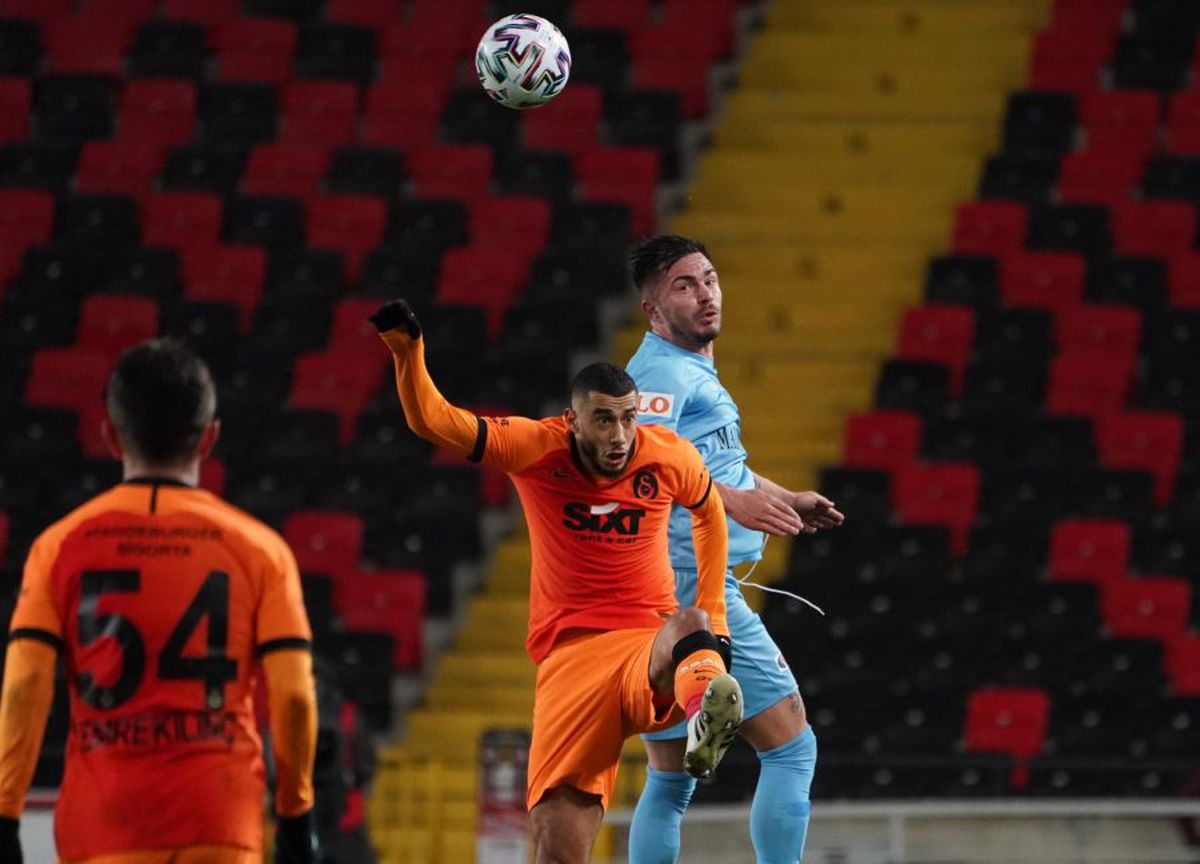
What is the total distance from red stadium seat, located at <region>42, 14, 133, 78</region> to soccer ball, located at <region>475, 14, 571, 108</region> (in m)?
8.62

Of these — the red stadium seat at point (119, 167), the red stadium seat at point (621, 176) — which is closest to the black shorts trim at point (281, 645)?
the red stadium seat at point (621, 176)

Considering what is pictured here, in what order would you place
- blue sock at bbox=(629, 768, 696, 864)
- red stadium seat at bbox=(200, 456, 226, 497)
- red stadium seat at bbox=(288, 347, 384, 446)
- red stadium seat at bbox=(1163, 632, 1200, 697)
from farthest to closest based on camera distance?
red stadium seat at bbox=(288, 347, 384, 446)
red stadium seat at bbox=(200, 456, 226, 497)
red stadium seat at bbox=(1163, 632, 1200, 697)
blue sock at bbox=(629, 768, 696, 864)

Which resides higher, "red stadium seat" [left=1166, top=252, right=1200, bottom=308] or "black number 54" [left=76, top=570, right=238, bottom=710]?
"red stadium seat" [left=1166, top=252, right=1200, bottom=308]

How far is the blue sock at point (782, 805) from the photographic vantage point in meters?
6.12

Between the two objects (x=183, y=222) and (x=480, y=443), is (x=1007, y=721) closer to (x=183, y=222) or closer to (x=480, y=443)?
(x=480, y=443)

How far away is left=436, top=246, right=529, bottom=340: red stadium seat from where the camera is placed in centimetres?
1323

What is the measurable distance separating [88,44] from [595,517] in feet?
34.8

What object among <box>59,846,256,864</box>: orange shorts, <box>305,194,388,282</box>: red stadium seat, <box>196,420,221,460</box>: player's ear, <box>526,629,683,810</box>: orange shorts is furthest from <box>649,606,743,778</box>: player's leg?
<box>305,194,388,282</box>: red stadium seat

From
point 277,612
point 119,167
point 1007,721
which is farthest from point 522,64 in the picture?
point 119,167

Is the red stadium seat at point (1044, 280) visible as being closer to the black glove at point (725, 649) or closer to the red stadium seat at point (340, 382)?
the red stadium seat at point (340, 382)

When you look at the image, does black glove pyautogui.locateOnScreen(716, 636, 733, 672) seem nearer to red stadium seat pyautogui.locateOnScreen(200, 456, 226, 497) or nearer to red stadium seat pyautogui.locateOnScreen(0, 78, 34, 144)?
red stadium seat pyautogui.locateOnScreen(200, 456, 226, 497)

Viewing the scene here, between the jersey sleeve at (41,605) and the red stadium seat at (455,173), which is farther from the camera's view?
the red stadium seat at (455,173)

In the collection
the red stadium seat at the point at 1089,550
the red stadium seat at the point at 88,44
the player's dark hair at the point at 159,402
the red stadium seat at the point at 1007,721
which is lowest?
the red stadium seat at the point at 1007,721

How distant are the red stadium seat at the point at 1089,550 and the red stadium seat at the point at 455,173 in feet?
15.1
